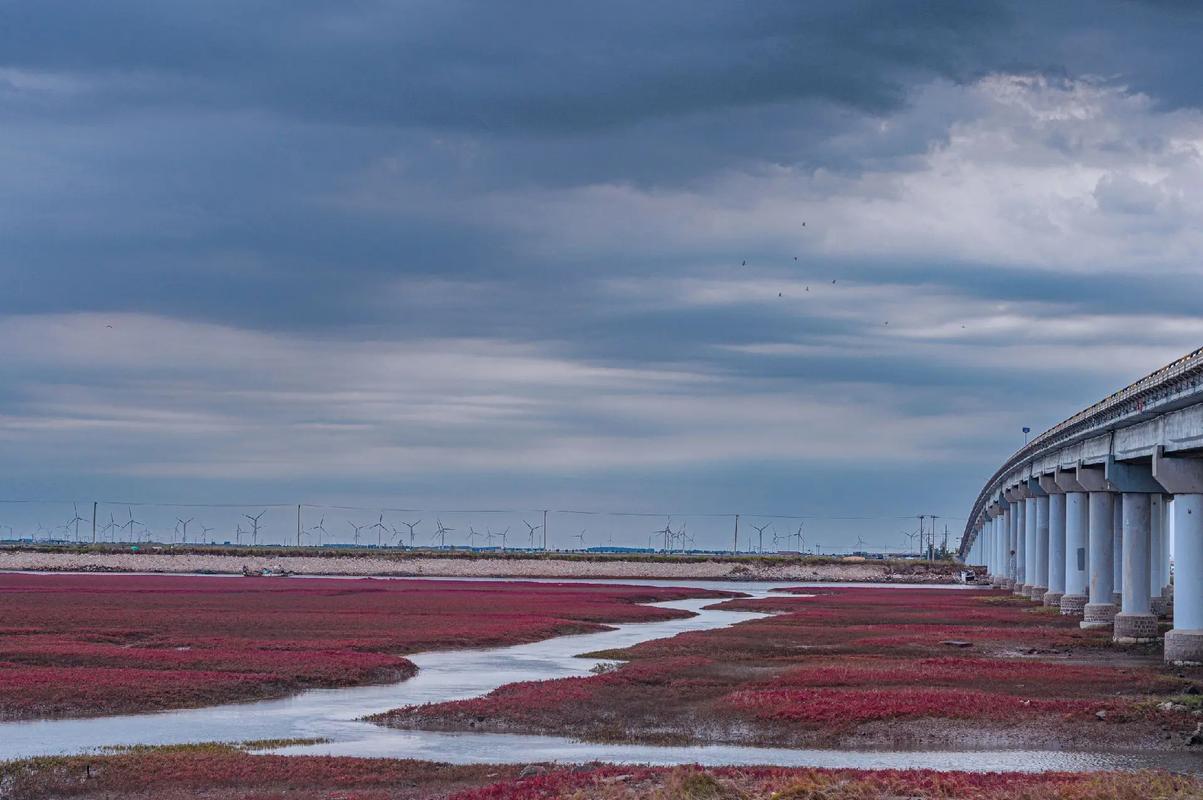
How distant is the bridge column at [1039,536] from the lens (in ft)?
363

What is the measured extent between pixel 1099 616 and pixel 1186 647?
78.7ft

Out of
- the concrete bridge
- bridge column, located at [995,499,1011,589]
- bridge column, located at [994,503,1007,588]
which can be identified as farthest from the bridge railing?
bridge column, located at [994,503,1007,588]

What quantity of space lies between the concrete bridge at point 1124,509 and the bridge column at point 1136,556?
5 cm

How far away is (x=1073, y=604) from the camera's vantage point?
92250mm

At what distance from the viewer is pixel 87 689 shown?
44.9 meters

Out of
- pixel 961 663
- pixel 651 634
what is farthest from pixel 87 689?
pixel 651 634

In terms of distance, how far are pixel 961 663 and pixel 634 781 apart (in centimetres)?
3120

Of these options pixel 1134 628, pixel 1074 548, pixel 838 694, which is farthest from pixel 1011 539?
pixel 838 694

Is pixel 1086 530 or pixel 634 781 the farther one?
pixel 1086 530

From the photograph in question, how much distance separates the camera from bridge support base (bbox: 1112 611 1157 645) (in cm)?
6869

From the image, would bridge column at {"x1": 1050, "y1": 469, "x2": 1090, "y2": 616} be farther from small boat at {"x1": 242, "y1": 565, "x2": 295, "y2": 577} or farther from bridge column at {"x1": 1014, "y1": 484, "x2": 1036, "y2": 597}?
small boat at {"x1": 242, "y1": 565, "x2": 295, "y2": 577}

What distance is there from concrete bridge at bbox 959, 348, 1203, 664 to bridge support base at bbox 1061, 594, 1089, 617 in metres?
0.08

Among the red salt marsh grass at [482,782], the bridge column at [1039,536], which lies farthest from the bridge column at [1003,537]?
the red salt marsh grass at [482,782]

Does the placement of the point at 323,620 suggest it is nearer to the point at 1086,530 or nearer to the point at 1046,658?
the point at 1046,658
